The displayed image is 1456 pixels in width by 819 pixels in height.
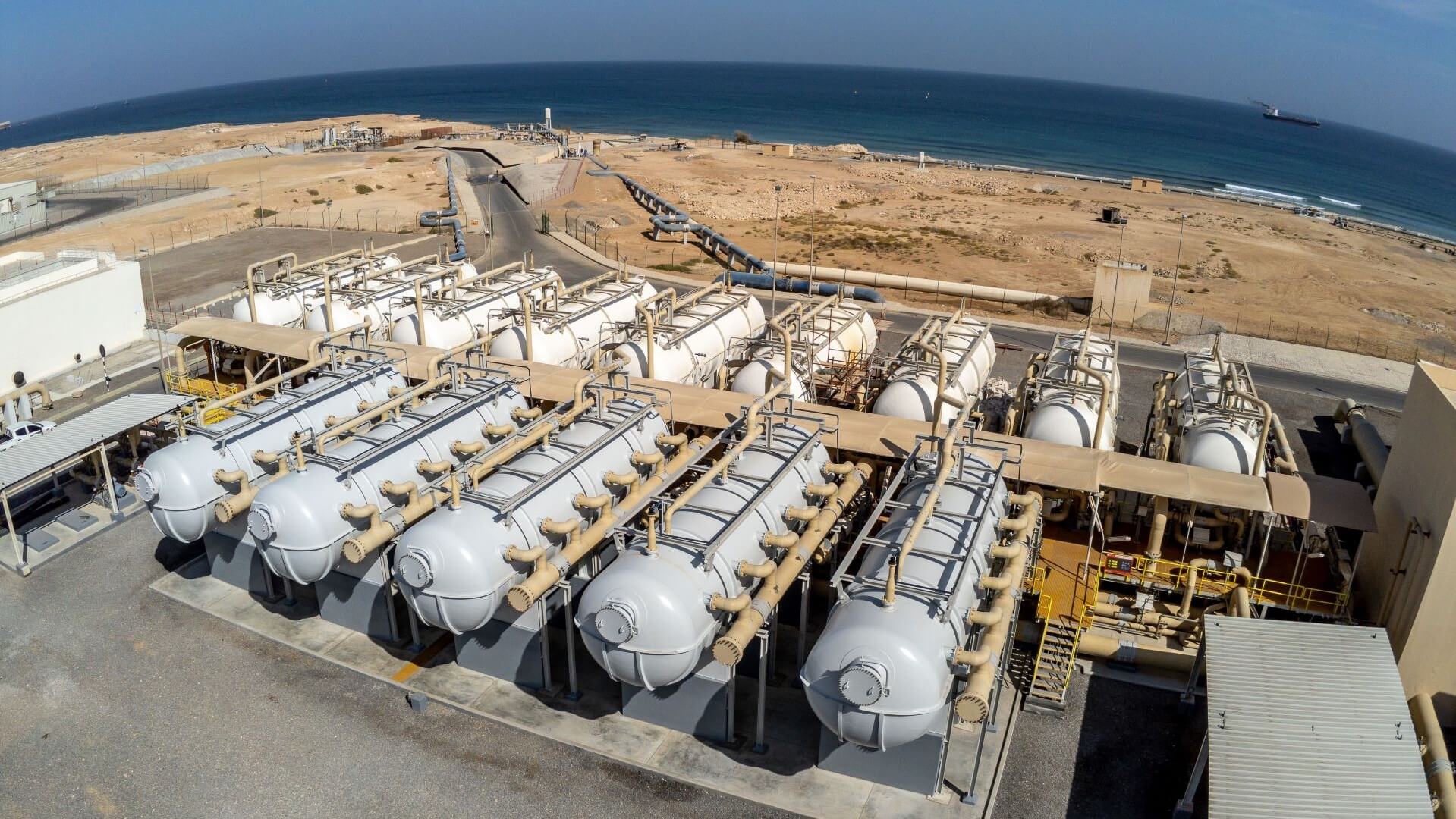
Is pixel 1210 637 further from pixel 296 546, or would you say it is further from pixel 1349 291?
pixel 1349 291

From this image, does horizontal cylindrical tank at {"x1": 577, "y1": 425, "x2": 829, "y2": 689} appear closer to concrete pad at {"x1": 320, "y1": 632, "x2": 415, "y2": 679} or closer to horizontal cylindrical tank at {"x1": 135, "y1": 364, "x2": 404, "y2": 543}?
concrete pad at {"x1": 320, "y1": 632, "x2": 415, "y2": 679}

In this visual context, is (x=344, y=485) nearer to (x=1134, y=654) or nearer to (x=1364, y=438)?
(x=1134, y=654)

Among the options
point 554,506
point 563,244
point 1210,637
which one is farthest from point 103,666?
point 563,244

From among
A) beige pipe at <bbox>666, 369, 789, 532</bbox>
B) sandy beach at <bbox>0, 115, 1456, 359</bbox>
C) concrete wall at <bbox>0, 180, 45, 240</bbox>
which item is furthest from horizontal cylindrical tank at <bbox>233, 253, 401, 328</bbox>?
concrete wall at <bbox>0, 180, 45, 240</bbox>

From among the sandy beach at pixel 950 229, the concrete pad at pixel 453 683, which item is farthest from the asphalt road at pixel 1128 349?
the concrete pad at pixel 453 683

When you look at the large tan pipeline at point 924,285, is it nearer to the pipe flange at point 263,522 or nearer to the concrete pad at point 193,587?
the concrete pad at point 193,587
